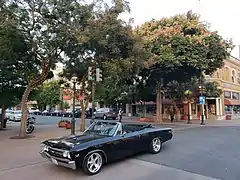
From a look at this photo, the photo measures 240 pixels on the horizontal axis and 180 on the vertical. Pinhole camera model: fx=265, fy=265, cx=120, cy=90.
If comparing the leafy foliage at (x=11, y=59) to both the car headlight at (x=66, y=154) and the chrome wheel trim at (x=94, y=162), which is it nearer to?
the car headlight at (x=66, y=154)

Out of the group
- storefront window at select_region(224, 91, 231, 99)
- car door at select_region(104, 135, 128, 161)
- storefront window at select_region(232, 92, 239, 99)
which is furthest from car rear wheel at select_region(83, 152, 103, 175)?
storefront window at select_region(232, 92, 239, 99)

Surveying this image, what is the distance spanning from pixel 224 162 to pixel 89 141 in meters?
4.06

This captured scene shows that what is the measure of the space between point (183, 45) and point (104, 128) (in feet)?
47.9

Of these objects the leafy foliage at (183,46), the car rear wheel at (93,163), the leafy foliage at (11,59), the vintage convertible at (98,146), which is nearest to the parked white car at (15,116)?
the leafy foliage at (11,59)

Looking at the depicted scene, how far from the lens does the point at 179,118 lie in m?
31.2

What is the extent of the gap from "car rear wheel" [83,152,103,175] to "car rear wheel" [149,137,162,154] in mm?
2521

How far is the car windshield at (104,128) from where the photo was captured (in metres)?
7.84

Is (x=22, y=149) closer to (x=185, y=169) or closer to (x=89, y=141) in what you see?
(x=89, y=141)

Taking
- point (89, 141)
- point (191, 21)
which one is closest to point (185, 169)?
point (89, 141)

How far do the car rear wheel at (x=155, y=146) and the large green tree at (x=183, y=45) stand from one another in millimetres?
11101

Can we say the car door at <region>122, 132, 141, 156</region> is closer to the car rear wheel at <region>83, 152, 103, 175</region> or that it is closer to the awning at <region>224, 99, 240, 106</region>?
the car rear wheel at <region>83, 152, 103, 175</region>

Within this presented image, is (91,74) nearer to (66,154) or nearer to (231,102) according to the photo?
(66,154)

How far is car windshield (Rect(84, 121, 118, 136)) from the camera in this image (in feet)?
25.7

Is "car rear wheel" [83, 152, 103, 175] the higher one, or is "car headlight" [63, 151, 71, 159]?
"car headlight" [63, 151, 71, 159]
